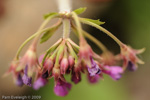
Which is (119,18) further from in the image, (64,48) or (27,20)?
(64,48)

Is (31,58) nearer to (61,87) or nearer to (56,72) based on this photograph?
(56,72)

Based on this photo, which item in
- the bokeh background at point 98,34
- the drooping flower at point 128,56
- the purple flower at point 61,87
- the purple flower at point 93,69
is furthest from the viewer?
the bokeh background at point 98,34

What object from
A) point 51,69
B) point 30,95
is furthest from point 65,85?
point 30,95

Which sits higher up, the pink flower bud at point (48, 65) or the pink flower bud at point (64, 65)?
the pink flower bud at point (48, 65)

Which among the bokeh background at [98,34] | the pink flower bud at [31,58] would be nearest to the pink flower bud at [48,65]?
the pink flower bud at [31,58]

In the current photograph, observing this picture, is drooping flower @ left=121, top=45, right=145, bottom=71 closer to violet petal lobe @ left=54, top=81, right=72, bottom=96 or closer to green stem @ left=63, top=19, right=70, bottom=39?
green stem @ left=63, top=19, right=70, bottom=39

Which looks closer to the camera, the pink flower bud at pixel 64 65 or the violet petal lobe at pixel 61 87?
the pink flower bud at pixel 64 65

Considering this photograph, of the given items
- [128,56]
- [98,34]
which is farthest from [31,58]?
[98,34]

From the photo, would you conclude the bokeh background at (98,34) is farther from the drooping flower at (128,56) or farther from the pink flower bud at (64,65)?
the pink flower bud at (64,65)

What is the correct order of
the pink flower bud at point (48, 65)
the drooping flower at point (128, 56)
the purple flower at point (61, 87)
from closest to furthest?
the pink flower bud at point (48, 65) < the purple flower at point (61, 87) < the drooping flower at point (128, 56)

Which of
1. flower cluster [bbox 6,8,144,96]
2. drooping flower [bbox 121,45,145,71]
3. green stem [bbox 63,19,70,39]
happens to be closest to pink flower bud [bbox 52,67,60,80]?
flower cluster [bbox 6,8,144,96]
